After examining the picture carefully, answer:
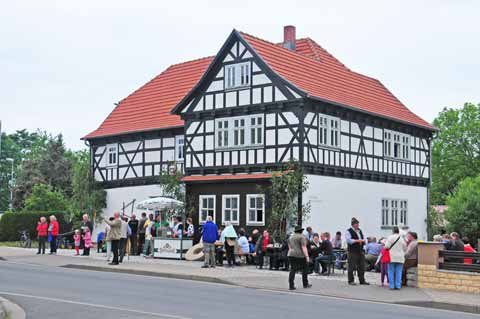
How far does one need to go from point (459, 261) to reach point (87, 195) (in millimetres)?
25937

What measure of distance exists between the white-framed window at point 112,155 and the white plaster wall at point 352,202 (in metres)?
14.2

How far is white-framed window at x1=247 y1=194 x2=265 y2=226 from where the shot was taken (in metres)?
29.9

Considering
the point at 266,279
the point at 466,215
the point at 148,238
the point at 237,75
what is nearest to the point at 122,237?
Result: the point at 148,238

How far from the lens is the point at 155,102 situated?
1588 inches

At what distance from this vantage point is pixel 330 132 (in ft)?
103

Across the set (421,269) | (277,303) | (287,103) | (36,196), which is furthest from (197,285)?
(36,196)

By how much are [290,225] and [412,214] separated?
1040cm

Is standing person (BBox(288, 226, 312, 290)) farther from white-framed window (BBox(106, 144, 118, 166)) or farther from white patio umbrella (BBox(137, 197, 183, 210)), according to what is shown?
white-framed window (BBox(106, 144, 118, 166))

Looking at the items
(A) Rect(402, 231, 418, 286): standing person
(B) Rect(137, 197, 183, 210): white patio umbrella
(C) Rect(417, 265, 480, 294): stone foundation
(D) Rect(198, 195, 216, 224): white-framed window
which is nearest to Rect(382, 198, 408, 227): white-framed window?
(D) Rect(198, 195, 216, 224): white-framed window

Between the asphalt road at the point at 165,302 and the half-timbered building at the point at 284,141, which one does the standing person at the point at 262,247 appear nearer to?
the half-timbered building at the point at 284,141

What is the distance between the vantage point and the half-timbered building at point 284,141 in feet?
99.4

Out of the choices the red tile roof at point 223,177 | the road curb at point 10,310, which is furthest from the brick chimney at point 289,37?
the road curb at point 10,310

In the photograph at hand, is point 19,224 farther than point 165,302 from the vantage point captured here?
Yes

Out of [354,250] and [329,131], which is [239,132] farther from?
[354,250]
